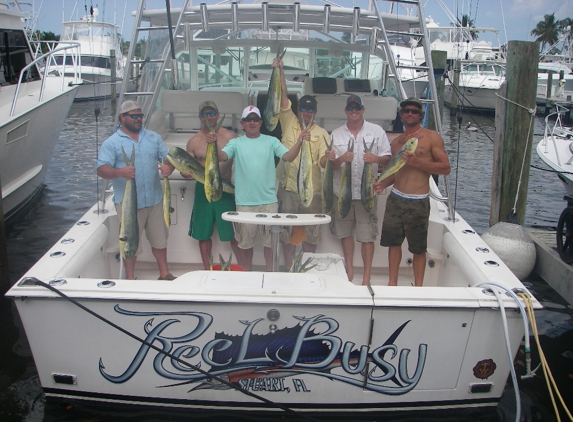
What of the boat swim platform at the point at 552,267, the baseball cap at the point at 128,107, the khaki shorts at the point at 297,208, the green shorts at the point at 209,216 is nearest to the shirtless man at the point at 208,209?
the green shorts at the point at 209,216

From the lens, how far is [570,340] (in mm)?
4707

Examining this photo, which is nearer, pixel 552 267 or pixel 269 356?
pixel 269 356

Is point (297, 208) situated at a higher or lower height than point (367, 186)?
lower

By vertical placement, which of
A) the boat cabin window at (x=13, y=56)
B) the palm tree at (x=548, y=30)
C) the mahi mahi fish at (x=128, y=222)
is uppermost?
the palm tree at (x=548, y=30)

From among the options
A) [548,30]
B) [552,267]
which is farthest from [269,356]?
[548,30]

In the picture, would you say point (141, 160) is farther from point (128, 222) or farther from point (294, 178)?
point (294, 178)

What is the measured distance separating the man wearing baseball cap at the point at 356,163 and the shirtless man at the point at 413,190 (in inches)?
6.5

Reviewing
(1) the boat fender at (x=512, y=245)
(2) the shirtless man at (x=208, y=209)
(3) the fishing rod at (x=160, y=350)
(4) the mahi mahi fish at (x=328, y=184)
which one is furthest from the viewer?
(1) the boat fender at (x=512, y=245)

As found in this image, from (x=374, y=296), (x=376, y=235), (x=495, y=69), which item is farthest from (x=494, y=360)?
A: (x=495, y=69)

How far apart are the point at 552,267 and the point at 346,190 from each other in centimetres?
319

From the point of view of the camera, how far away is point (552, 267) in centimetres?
562

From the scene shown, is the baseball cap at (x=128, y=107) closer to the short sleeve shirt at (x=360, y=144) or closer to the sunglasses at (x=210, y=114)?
the sunglasses at (x=210, y=114)

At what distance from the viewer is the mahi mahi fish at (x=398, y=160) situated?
3402 millimetres

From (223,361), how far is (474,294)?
1415 millimetres
